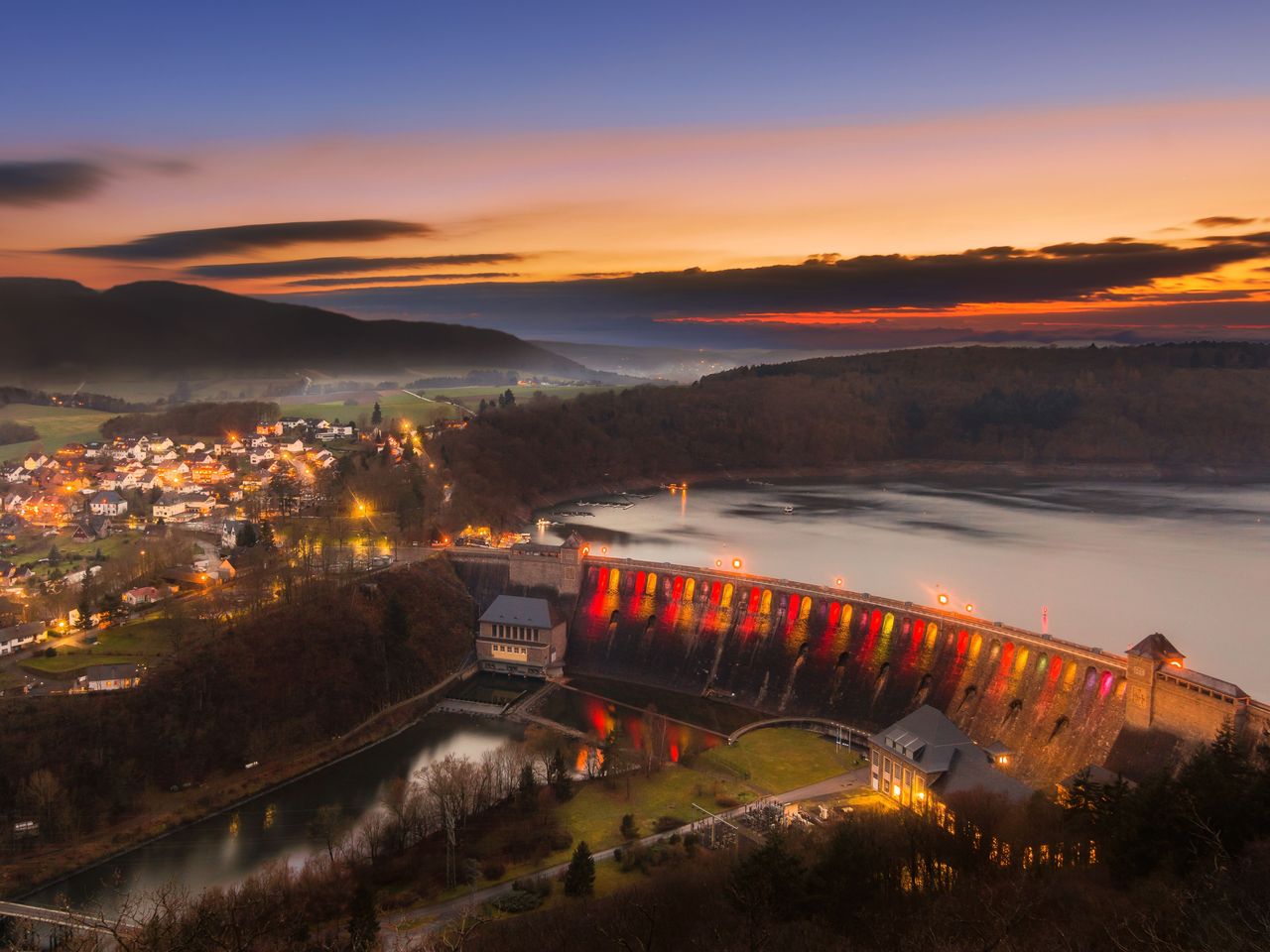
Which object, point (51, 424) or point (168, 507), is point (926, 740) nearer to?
point (168, 507)

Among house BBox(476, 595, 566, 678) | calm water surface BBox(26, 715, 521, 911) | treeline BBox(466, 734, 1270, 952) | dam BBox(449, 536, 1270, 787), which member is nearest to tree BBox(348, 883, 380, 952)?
treeline BBox(466, 734, 1270, 952)

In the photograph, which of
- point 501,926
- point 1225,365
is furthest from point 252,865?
point 1225,365

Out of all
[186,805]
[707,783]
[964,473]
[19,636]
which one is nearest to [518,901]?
[707,783]

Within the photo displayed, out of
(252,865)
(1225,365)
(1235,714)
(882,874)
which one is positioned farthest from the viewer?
(1225,365)

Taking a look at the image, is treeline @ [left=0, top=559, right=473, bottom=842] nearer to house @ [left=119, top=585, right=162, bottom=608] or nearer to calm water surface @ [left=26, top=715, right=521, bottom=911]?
calm water surface @ [left=26, top=715, right=521, bottom=911]

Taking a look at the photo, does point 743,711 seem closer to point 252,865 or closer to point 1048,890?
point 252,865

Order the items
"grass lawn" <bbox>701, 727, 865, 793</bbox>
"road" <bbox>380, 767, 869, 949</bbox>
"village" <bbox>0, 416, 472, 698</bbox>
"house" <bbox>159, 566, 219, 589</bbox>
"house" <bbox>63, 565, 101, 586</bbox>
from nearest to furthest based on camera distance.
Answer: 1. "road" <bbox>380, 767, 869, 949</bbox>
2. "grass lawn" <bbox>701, 727, 865, 793</bbox>
3. "village" <bbox>0, 416, 472, 698</bbox>
4. "house" <bbox>63, 565, 101, 586</bbox>
5. "house" <bbox>159, 566, 219, 589</bbox>
